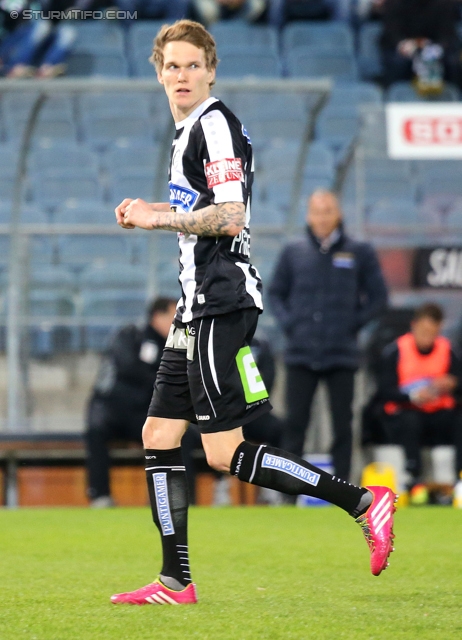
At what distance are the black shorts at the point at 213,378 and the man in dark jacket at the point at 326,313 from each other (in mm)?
4776

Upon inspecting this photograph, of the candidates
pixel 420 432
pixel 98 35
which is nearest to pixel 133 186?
pixel 420 432

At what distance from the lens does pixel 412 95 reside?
15.0m

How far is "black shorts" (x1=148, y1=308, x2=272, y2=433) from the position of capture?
3961 millimetres

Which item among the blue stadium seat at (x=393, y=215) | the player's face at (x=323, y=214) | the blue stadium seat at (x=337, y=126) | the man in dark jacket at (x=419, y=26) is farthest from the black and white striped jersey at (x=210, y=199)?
the man in dark jacket at (x=419, y=26)

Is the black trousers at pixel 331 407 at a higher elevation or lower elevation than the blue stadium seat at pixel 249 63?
lower

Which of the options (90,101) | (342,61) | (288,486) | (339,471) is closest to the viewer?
(288,486)

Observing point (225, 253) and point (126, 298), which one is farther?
point (126, 298)

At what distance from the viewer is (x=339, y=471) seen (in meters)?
8.73

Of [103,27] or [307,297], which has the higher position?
[103,27]

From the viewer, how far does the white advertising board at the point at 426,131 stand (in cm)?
1000

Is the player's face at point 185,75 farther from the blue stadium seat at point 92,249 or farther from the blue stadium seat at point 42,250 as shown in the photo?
the blue stadium seat at point 42,250

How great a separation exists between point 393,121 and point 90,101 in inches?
97.3

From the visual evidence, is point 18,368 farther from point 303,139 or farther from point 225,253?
point 225,253

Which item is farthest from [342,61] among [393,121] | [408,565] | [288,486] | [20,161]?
[288,486]
